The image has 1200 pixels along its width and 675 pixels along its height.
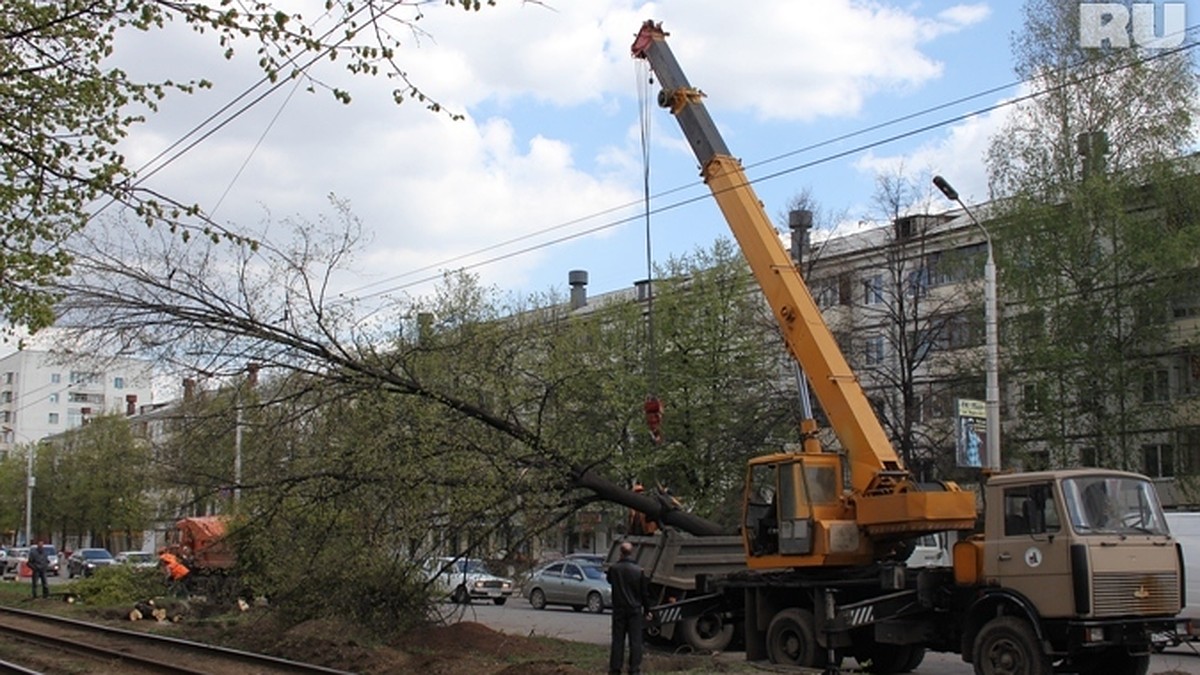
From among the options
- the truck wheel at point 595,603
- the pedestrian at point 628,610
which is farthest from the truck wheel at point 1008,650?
the truck wheel at point 595,603

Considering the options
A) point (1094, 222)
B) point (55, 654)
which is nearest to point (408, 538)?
point (55, 654)

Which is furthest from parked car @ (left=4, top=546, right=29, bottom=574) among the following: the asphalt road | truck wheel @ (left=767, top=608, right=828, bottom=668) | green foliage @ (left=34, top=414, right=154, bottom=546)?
truck wheel @ (left=767, top=608, right=828, bottom=668)

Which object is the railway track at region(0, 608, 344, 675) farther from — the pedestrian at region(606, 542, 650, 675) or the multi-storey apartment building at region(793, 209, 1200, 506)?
the multi-storey apartment building at region(793, 209, 1200, 506)

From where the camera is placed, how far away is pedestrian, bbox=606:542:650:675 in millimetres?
14641

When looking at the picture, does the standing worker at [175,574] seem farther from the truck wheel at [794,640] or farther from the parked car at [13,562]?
the parked car at [13,562]

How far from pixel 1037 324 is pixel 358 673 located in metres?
24.7

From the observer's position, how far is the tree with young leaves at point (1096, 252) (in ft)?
111

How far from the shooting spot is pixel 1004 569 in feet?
48.0

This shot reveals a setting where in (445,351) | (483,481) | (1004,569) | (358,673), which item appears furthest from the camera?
(445,351)

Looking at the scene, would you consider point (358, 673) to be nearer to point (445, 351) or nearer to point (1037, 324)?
point (445, 351)

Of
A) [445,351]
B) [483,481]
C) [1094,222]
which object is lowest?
[483,481]

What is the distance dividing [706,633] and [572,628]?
7527mm

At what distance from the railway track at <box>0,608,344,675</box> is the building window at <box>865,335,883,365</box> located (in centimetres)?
2310

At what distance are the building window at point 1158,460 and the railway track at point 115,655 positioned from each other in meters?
26.3
